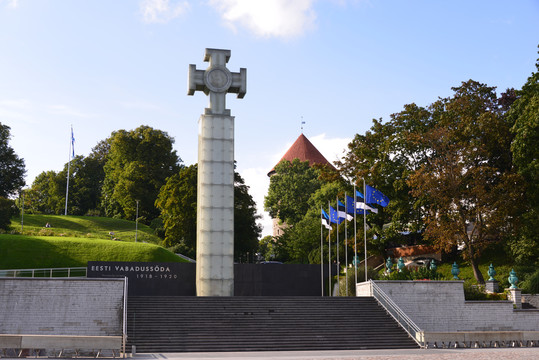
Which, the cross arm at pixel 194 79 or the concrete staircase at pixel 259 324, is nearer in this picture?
the concrete staircase at pixel 259 324

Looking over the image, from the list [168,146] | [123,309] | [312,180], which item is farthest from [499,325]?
[168,146]

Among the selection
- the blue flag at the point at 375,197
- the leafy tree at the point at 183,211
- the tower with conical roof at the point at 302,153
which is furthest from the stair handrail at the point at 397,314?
the tower with conical roof at the point at 302,153

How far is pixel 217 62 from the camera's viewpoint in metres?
34.7

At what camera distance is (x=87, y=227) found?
7475 cm

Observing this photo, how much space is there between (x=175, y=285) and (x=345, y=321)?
15.5 metres

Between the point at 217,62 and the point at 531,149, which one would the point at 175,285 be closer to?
the point at 217,62

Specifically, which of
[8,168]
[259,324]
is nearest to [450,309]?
[259,324]

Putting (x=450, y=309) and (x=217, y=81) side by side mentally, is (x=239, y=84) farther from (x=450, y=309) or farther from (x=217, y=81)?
(x=450, y=309)

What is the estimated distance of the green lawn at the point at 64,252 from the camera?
46469 mm

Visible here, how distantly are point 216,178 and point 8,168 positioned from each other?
154ft

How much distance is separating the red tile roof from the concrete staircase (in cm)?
6858

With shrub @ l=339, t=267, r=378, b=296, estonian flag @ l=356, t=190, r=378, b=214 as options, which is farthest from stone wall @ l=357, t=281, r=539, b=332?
estonian flag @ l=356, t=190, r=378, b=214

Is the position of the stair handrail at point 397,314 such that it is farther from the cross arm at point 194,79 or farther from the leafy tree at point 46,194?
the leafy tree at point 46,194

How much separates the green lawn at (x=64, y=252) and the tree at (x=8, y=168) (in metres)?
22.4
